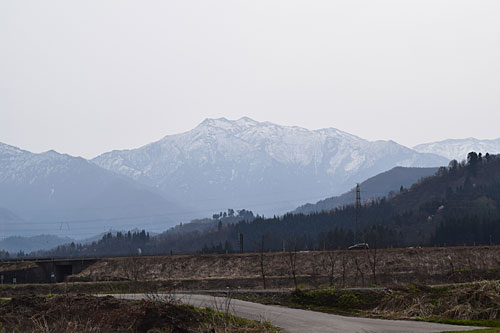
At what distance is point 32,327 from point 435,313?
22.9 meters

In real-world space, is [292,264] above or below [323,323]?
above

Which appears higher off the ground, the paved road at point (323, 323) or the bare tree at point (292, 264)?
the bare tree at point (292, 264)

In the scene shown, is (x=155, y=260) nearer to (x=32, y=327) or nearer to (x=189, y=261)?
(x=189, y=261)

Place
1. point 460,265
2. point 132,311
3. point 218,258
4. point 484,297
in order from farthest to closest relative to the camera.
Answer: point 218,258
point 460,265
point 484,297
point 132,311

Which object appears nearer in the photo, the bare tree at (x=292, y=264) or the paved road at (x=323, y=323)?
the paved road at (x=323, y=323)

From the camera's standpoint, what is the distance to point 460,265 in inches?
3228

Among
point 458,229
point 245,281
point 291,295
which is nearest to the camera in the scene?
point 291,295

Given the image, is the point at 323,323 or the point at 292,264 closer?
the point at 323,323

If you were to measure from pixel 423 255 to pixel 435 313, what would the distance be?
50901mm

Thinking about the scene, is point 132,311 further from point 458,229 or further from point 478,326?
point 458,229

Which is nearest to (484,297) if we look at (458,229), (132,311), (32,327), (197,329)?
(197,329)

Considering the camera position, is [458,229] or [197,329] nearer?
[197,329]

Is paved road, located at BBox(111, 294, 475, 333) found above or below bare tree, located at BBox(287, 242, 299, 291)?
below

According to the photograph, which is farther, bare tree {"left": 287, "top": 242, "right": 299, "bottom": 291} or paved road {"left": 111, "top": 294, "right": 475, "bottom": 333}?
bare tree {"left": 287, "top": 242, "right": 299, "bottom": 291}
